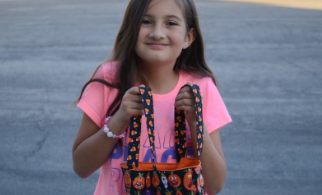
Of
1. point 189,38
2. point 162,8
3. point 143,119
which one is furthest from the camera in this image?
point 189,38

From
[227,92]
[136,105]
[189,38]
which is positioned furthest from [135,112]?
[227,92]

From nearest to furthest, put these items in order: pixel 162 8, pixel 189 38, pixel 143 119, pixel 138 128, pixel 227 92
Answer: pixel 138 128 → pixel 162 8 → pixel 143 119 → pixel 189 38 → pixel 227 92

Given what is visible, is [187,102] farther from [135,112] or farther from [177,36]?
[177,36]

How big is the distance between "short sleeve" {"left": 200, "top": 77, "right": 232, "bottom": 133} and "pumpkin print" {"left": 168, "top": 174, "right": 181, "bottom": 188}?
Result: 41 centimetres

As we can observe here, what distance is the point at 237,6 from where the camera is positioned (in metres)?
10.7

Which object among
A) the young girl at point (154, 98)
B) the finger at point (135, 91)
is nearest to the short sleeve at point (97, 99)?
the young girl at point (154, 98)

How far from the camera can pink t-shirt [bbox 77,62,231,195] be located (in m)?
1.76

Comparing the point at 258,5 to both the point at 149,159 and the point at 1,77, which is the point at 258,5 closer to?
the point at 1,77

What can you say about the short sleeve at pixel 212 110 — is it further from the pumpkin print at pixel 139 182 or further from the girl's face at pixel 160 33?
the pumpkin print at pixel 139 182

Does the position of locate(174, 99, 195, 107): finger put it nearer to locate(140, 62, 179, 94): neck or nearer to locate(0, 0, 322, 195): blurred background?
locate(140, 62, 179, 94): neck

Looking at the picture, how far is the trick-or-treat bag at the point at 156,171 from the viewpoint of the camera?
1487 millimetres

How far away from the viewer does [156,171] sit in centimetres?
153

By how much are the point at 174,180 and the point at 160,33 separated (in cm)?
60

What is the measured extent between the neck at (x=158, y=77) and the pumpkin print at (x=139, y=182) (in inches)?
18.0
